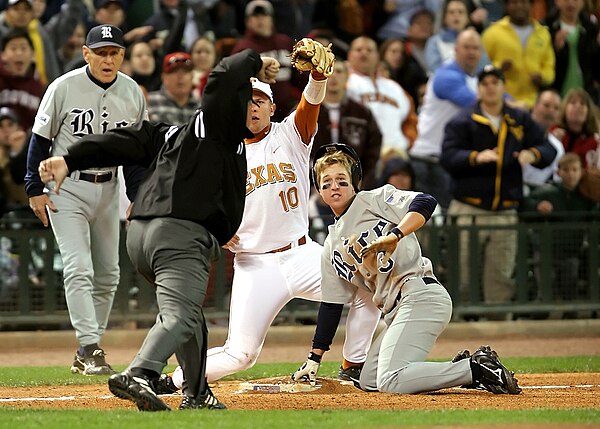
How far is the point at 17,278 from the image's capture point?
1252 cm

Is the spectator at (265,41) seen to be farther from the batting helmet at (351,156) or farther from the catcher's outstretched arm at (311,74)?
the batting helmet at (351,156)

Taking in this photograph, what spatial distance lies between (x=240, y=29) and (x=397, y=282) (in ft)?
29.7

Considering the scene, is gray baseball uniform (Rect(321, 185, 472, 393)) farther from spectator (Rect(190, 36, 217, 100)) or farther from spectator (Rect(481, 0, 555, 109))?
spectator (Rect(481, 0, 555, 109))

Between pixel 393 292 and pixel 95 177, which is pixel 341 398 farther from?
pixel 95 177

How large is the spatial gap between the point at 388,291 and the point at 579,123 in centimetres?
758

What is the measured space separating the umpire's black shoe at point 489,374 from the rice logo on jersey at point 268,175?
1.73 meters

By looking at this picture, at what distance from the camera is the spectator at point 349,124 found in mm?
13758

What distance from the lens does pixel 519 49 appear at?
52.9 feet

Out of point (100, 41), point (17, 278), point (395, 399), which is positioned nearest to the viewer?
point (395, 399)

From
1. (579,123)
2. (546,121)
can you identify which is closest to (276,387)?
(579,123)

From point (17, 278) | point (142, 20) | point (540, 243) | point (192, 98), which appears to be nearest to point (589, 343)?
point (540, 243)

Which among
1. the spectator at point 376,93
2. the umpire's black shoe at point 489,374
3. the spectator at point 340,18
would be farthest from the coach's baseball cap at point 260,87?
the spectator at point 340,18

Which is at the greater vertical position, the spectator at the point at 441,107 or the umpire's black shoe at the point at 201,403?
the spectator at the point at 441,107

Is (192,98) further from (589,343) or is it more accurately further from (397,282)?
(397,282)
